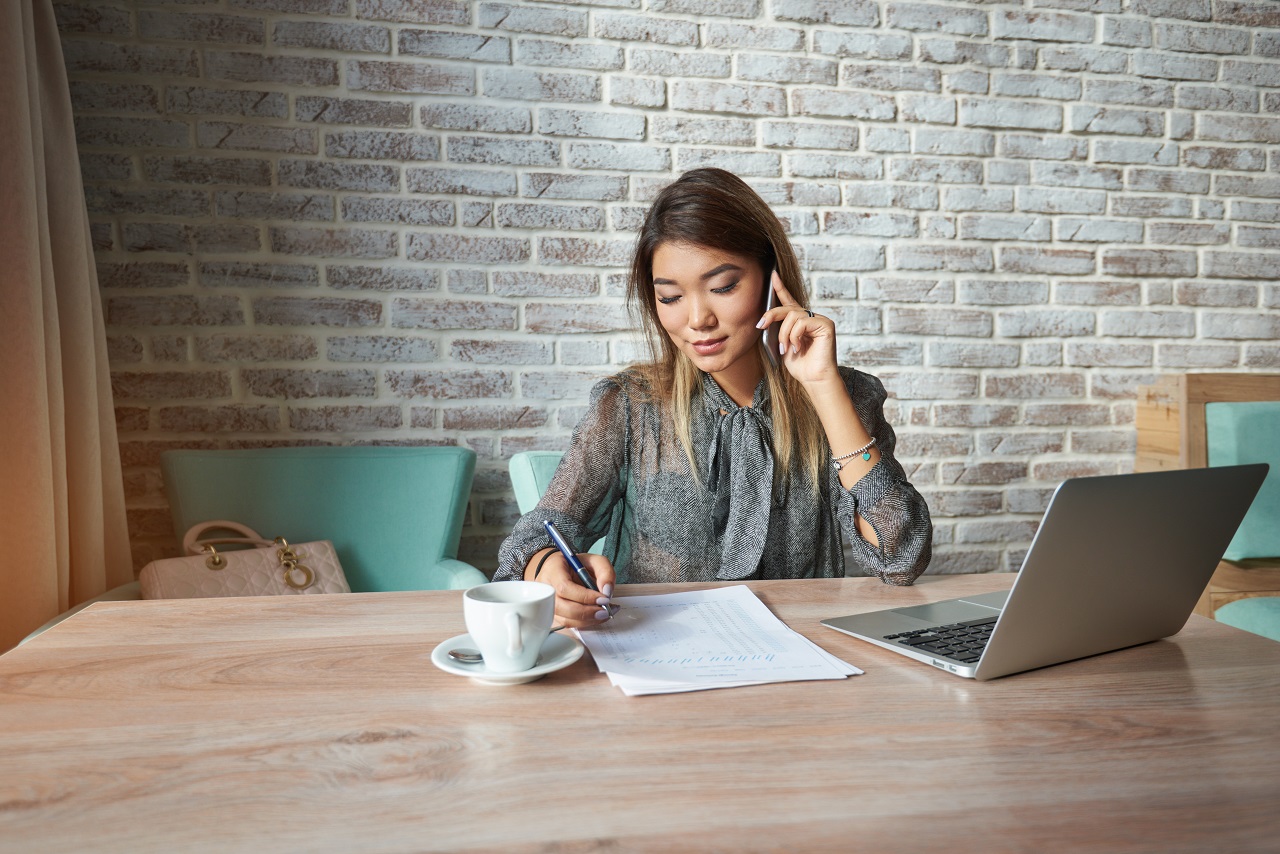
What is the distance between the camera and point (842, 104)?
7.39 feet

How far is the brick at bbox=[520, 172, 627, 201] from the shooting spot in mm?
2109

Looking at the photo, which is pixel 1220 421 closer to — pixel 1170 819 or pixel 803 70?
pixel 803 70

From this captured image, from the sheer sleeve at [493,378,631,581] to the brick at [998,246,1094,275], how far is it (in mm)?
1474

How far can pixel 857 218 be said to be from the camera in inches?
89.6

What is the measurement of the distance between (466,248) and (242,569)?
0.92 meters

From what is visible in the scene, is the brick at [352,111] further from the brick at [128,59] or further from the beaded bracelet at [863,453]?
the beaded bracelet at [863,453]

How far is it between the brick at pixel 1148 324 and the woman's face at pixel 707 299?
160 centimetres

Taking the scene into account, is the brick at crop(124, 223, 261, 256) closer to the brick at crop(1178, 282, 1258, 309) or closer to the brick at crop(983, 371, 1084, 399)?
the brick at crop(983, 371, 1084, 399)

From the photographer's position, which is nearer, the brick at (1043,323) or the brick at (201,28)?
the brick at (201,28)

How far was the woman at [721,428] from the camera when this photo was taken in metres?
1.30

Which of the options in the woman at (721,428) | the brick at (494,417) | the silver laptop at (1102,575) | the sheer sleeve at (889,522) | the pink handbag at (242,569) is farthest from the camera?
the brick at (494,417)

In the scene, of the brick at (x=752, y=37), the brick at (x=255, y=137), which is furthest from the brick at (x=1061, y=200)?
the brick at (x=255, y=137)

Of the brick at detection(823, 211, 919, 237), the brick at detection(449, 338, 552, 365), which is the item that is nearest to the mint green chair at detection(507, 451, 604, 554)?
the brick at detection(449, 338, 552, 365)

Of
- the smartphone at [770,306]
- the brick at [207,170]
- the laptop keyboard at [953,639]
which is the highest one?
the brick at [207,170]
